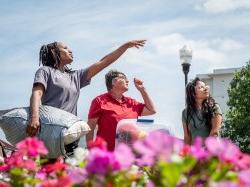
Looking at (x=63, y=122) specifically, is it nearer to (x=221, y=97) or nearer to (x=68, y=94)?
(x=68, y=94)

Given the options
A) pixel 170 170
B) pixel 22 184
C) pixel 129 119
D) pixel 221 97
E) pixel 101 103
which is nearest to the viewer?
pixel 170 170

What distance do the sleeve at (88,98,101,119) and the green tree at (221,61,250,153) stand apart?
30732 millimetres

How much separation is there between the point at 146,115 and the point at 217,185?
5063 mm

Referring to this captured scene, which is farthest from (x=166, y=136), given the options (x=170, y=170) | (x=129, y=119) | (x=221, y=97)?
(x=221, y=97)

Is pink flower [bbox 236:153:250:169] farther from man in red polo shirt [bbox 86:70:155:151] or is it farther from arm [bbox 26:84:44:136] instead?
man in red polo shirt [bbox 86:70:155:151]

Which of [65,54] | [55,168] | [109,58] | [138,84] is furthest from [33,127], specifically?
[55,168]

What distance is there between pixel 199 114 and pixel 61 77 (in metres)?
2.23

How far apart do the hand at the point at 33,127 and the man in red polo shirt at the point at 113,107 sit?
1.49m

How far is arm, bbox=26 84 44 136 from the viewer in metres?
5.01

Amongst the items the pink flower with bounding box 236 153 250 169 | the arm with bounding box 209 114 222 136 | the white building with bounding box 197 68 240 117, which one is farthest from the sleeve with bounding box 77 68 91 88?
the white building with bounding box 197 68 240 117

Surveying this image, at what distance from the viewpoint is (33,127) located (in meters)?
5.01

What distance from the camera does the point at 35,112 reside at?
509 cm

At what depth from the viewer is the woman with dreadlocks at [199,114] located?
7168mm

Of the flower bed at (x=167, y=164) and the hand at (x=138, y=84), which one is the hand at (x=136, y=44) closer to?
the hand at (x=138, y=84)
